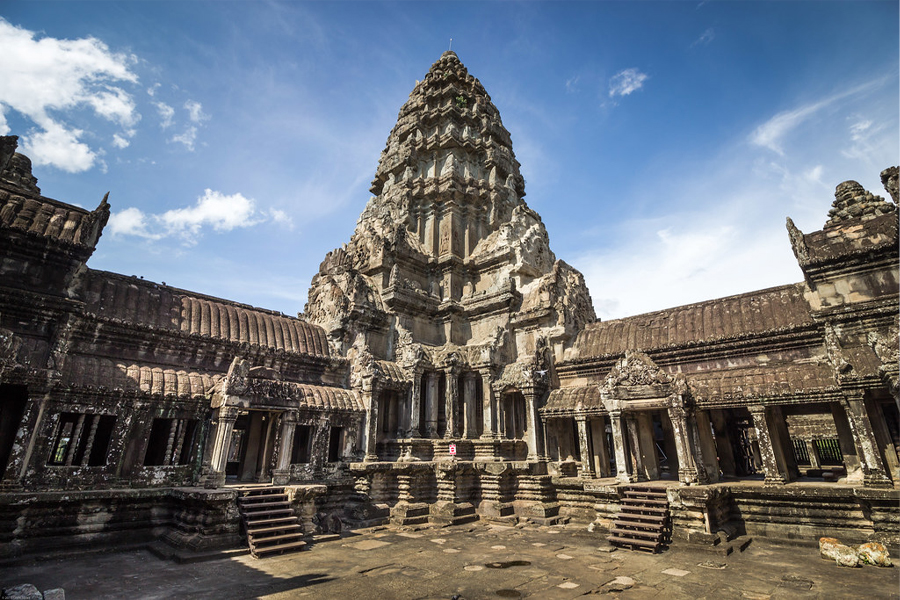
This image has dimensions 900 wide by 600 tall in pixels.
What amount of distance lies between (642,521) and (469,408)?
894cm

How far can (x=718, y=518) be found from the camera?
11797 mm

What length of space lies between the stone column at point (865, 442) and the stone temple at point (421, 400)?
7 centimetres

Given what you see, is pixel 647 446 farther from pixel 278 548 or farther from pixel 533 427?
pixel 278 548

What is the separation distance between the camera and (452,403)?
1914cm

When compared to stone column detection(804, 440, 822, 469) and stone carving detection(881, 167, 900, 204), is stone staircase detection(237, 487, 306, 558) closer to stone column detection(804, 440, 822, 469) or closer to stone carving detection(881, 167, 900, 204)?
stone carving detection(881, 167, 900, 204)

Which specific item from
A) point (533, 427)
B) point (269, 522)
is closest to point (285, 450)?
point (269, 522)

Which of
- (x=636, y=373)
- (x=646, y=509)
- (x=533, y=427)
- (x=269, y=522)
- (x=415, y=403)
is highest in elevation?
(x=636, y=373)

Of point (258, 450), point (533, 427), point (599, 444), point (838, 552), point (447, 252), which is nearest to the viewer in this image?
point (838, 552)

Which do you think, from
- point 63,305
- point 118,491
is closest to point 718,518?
point 118,491

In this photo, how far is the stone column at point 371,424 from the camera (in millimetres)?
16188

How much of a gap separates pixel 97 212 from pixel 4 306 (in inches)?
138

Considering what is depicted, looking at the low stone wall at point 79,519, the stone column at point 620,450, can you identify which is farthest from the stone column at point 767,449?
the low stone wall at point 79,519

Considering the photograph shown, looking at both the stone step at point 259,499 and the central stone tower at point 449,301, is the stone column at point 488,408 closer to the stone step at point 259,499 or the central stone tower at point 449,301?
the central stone tower at point 449,301

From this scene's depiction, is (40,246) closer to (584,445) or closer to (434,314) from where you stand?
(434,314)
